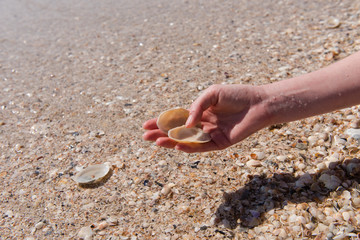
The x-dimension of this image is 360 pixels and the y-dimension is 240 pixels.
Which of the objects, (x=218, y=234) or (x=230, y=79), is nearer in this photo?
(x=218, y=234)

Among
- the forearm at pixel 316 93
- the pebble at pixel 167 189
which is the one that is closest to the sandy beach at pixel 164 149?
the pebble at pixel 167 189

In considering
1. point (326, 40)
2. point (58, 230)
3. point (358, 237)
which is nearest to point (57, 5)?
point (326, 40)

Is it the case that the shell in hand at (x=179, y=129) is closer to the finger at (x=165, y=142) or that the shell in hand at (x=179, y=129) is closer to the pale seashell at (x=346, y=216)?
the finger at (x=165, y=142)

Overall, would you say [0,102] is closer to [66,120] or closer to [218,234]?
[66,120]

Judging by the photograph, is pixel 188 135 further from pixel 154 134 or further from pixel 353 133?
pixel 353 133

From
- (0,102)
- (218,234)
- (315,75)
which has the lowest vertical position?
(218,234)

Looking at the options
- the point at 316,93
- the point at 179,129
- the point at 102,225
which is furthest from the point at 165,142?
the point at 316,93

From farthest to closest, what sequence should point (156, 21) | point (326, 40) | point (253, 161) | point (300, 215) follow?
1. point (156, 21)
2. point (326, 40)
3. point (253, 161)
4. point (300, 215)
